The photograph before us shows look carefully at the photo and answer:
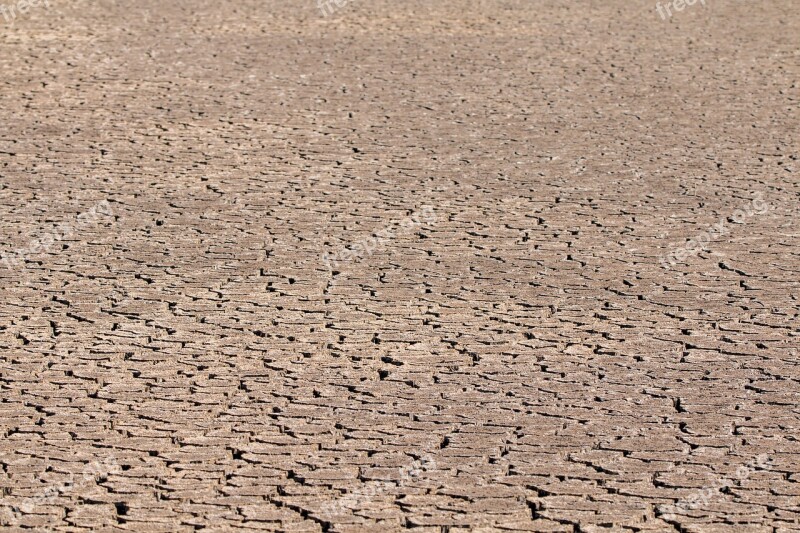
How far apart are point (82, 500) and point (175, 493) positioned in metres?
0.39

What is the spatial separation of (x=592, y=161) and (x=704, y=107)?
2.39 m

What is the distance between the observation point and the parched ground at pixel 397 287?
19.1ft

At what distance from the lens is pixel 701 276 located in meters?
8.62

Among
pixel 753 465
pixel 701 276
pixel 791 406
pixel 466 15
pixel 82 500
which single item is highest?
pixel 466 15

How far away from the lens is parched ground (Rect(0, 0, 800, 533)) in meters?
5.84

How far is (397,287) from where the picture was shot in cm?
841

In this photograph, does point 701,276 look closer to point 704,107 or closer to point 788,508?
point 788,508

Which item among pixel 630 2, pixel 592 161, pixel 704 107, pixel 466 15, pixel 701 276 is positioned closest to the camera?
pixel 701 276

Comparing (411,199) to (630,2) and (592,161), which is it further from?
(630,2)

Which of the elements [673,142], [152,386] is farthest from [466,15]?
[152,386]

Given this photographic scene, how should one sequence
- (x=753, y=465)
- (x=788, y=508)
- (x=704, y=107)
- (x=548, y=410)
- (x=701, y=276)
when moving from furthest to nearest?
(x=704, y=107) < (x=701, y=276) < (x=548, y=410) < (x=753, y=465) < (x=788, y=508)

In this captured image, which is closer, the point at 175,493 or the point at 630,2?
the point at 175,493

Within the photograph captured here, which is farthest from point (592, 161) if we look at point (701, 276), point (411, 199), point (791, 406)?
point (791, 406)

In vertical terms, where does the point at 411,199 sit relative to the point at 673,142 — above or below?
below
